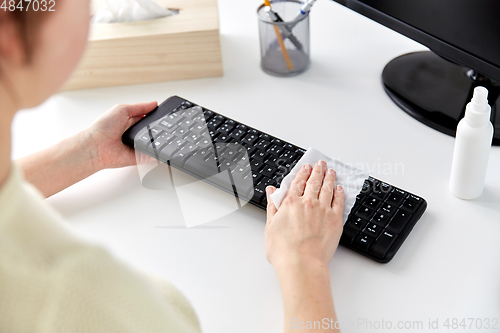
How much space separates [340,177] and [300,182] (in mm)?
56

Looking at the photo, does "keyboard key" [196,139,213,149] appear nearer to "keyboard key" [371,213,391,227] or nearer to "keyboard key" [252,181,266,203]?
"keyboard key" [252,181,266,203]

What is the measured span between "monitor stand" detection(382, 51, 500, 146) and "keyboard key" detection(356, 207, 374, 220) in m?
0.23

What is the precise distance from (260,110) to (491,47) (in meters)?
0.35

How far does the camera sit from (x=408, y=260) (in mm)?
569

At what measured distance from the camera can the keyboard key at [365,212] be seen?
0.60 meters

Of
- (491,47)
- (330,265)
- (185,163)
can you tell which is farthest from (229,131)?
(491,47)

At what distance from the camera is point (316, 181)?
0.63m

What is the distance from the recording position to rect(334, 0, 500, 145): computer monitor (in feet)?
2.19

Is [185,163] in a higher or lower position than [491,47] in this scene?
lower

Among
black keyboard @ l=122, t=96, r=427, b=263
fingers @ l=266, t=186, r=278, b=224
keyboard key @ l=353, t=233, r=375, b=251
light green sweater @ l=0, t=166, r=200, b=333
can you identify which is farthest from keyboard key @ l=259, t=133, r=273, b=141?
light green sweater @ l=0, t=166, r=200, b=333

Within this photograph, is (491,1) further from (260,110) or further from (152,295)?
(152,295)

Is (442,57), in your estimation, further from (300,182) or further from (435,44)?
(300,182)

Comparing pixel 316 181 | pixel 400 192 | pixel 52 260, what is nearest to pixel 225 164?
pixel 316 181

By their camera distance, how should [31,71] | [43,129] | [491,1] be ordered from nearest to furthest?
[31,71] → [491,1] → [43,129]
